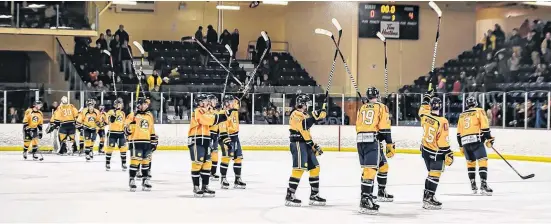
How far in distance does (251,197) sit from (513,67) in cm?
1138

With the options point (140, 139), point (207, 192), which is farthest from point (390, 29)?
point (207, 192)

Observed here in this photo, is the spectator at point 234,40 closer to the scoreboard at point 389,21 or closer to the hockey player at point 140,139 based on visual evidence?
the scoreboard at point 389,21

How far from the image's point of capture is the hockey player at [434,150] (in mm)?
8984

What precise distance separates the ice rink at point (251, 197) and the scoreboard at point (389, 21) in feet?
27.7

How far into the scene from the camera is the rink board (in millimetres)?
17156

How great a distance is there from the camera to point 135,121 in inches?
422

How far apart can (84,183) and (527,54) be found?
11.5 metres

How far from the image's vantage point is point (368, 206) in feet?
27.8

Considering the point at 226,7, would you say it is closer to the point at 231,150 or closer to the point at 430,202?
the point at 231,150

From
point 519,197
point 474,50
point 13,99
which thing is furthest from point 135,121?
point 474,50

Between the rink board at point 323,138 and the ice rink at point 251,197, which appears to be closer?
the ice rink at point 251,197

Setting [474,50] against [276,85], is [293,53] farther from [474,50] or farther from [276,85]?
[474,50]

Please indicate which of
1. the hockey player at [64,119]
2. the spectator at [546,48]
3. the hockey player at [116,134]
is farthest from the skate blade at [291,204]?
the spectator at [546,48]

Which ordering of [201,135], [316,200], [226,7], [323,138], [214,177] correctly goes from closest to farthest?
[316,200] → [201,135] → [214,177] → [323,138] → [226,7]
